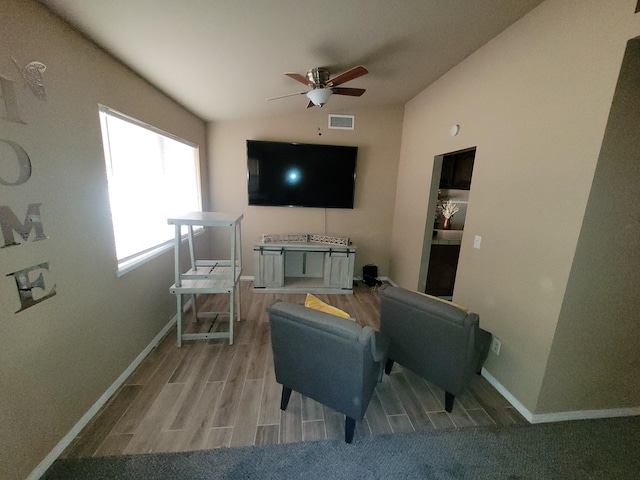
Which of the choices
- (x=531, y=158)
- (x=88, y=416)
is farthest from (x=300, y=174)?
(x=88, y=416)

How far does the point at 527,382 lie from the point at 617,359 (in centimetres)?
59

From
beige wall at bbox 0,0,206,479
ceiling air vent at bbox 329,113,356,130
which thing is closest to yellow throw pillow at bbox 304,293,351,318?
beige wall at bbox 0,0,206,479

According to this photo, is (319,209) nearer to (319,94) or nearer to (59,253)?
(319,94)

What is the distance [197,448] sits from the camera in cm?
142

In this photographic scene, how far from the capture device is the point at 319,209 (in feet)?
12.9

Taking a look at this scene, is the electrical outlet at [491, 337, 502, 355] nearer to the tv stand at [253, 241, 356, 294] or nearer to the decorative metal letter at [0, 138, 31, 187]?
the tv stand at [253, 241, 356, 294]

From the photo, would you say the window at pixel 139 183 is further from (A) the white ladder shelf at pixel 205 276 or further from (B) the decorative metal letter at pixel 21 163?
(B) the decorative metal letter at pixel 21 163

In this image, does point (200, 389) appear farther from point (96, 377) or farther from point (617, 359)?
point (617, 359)

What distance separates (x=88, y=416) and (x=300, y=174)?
3276 millimetres

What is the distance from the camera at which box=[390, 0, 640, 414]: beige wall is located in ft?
4.35

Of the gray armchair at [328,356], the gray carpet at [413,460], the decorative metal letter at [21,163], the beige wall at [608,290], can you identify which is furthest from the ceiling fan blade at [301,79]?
the gray carpet at [413,460]

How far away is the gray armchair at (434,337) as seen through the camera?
59.7 inches

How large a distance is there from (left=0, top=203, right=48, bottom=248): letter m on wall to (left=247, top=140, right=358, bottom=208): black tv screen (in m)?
2.56

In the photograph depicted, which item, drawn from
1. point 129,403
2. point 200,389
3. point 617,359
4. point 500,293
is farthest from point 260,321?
point 617,359
